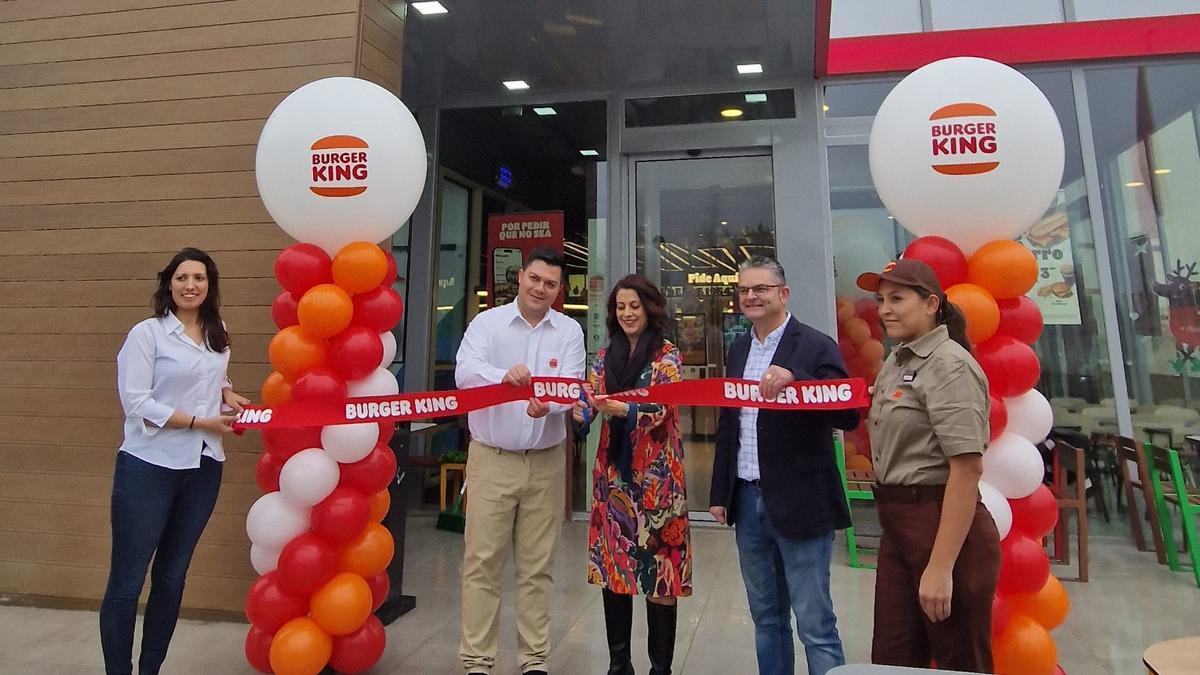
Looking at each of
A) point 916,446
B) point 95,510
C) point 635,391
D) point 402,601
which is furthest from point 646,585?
point 95,510

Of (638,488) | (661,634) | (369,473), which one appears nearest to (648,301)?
(638,488)

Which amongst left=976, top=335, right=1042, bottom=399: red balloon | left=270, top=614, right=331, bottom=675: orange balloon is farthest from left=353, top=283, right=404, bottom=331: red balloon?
left=976, top=335, right=1042, bottom=399: red balloon

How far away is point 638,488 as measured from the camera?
2.48 metres

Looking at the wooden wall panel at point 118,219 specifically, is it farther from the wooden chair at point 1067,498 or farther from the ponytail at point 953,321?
the wooden chair at point 1067,498

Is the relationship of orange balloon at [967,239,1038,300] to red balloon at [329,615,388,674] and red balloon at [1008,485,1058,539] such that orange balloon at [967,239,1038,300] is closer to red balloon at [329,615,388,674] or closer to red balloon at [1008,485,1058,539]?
red balloon at [1008,485,1058,539]

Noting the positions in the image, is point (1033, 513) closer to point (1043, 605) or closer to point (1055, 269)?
point (1043, 605)

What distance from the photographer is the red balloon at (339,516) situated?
267cm

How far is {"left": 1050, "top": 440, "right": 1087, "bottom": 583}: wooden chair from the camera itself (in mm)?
4160

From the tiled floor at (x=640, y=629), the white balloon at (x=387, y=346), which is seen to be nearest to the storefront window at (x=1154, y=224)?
the tiled floor at (x=640, y=629)

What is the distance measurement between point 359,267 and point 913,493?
7.38ft

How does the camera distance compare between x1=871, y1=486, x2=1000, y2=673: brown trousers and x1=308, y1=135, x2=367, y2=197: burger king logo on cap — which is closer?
x1=871, y1=486, x2=1000, y2=673: brown trousers

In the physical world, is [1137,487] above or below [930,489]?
below

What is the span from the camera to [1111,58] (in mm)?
5340

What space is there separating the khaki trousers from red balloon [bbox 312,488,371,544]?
50 centimetres
